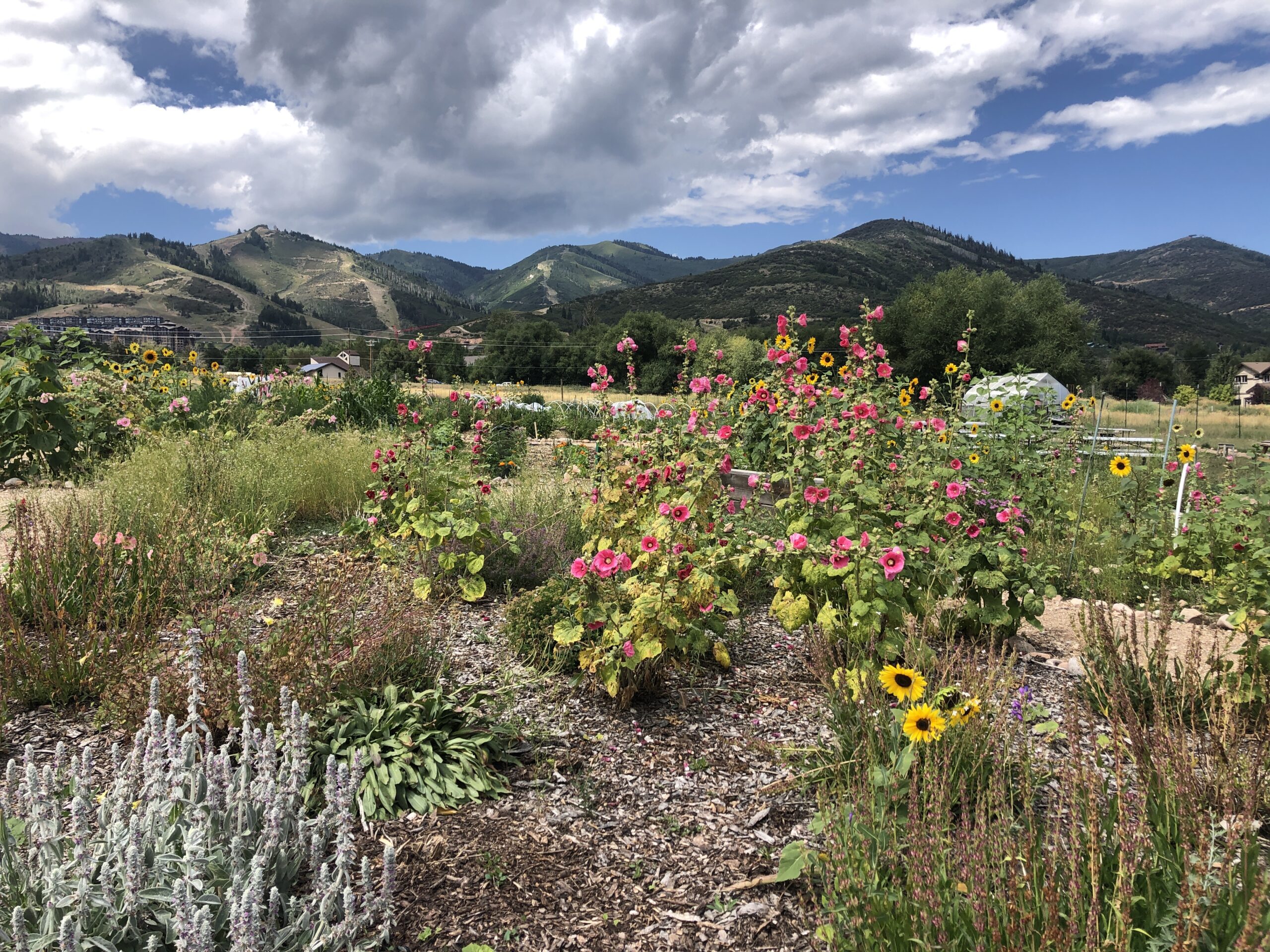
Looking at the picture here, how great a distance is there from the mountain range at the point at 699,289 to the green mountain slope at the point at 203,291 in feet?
1.43

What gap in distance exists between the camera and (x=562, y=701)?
315cm

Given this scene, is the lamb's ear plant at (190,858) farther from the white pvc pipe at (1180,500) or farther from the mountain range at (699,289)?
the mountain range at (699,289)

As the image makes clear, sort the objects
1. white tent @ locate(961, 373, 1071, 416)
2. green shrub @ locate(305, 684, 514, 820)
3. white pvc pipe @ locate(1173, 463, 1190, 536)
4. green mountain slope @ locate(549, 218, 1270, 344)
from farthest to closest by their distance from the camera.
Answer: green mountain slope @ locate(549, 218, 1270, 344) → white tent @ locate(961, 373, 1071, 416) → white pvc pipe @ locate(1173, 463, 1190, 536) → green shrub @ locate(305, 684, 514, 820)

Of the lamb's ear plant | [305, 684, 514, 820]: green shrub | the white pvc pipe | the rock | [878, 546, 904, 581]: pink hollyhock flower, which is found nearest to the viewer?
the lamb's ear plant

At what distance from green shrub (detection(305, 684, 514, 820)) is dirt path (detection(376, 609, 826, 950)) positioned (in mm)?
82

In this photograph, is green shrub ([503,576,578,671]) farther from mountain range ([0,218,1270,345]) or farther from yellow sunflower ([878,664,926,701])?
mountain range ([0,218,1270,345])

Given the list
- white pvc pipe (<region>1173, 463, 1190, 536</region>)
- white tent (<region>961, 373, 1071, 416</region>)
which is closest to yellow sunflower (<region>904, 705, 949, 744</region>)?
white pvc pipe (<region>1173, 463, 1190, 536</region>)

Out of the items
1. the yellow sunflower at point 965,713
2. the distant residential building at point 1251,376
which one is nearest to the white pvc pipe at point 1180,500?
the yellow sunflower at point 965,713

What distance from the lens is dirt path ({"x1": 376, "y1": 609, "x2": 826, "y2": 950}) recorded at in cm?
197

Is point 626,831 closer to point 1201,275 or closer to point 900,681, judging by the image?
point 900,681

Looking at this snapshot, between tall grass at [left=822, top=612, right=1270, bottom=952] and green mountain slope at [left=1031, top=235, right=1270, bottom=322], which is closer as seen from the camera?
tall grass at [left=822, top=612, right=1270, bottom=952]

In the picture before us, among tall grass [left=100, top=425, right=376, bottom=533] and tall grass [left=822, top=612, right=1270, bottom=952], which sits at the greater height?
tall grass [left=100, top=425, right=376, bottom=533]

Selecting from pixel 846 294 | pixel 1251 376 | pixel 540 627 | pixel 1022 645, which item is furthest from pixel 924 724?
pixel 846 294

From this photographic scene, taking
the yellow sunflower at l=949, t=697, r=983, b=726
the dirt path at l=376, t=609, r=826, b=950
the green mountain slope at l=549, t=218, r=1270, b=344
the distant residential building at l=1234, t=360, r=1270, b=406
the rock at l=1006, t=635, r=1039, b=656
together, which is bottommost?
the dirt path at l=376, t=609, r=826, b=950
